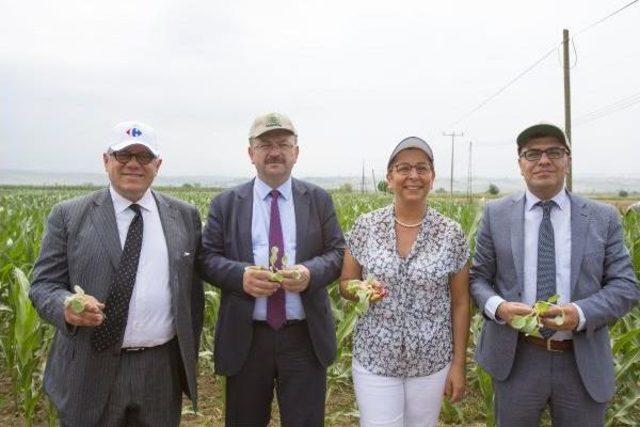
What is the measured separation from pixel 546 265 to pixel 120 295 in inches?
74.9

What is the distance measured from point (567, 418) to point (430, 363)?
24.9 inches

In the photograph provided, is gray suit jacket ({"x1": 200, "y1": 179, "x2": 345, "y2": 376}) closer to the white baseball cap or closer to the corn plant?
the white baseball cap

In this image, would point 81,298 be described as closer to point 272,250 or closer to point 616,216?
point 272,250

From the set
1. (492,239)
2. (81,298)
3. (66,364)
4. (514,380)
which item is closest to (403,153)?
(492,239)

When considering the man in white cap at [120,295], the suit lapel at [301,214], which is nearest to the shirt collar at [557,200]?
the suit lapel at [301,214]

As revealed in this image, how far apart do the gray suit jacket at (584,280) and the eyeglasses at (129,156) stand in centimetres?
165

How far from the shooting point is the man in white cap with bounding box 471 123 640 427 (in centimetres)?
242

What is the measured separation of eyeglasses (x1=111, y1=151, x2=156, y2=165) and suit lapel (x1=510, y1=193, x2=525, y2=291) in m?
1.72

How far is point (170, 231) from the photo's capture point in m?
2.67

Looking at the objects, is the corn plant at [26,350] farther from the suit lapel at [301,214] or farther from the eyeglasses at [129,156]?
the suit lapel at [301,214]

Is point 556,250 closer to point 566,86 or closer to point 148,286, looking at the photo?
point 148,286

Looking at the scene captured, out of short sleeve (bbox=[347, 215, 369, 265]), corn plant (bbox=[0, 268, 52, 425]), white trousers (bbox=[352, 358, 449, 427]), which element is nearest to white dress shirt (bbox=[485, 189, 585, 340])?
white trousers (bbox=[352, 358, 449, 427])

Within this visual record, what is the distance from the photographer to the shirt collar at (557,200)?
8.36 feet

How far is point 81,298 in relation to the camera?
2.25 meters
